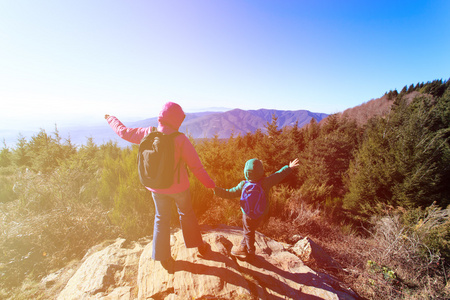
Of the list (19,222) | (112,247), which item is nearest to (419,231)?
(112,247)

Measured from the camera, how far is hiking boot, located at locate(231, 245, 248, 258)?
8.02 feet

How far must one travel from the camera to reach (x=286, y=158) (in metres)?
10.0

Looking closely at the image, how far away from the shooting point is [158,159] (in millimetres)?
1746

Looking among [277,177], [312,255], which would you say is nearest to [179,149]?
[277,177]

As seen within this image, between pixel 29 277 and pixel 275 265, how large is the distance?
3.42 metres

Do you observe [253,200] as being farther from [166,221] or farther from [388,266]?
[388,266]

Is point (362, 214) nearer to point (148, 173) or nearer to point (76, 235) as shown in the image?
point (148, 173)

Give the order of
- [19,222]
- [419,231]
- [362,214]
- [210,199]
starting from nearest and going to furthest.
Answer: [19,222]
[419,231]
[210,199]
[362,214]

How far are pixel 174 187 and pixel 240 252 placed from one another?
1392mm

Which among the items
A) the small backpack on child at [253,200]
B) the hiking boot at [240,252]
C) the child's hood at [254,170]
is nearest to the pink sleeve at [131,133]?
the child's hood at [254,170]

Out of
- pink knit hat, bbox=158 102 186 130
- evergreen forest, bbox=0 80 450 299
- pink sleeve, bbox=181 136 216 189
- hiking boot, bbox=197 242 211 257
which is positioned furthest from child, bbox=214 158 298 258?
evergreen forest, bbox=0 80 450 299

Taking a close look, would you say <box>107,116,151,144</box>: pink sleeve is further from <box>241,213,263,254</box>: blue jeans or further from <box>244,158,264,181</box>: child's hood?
<box>241,213,263,254</box>: blue jeans

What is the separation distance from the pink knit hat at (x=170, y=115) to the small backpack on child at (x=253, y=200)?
1.15m

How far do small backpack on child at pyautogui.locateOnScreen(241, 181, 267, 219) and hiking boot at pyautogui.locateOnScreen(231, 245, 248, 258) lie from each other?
583 mm
